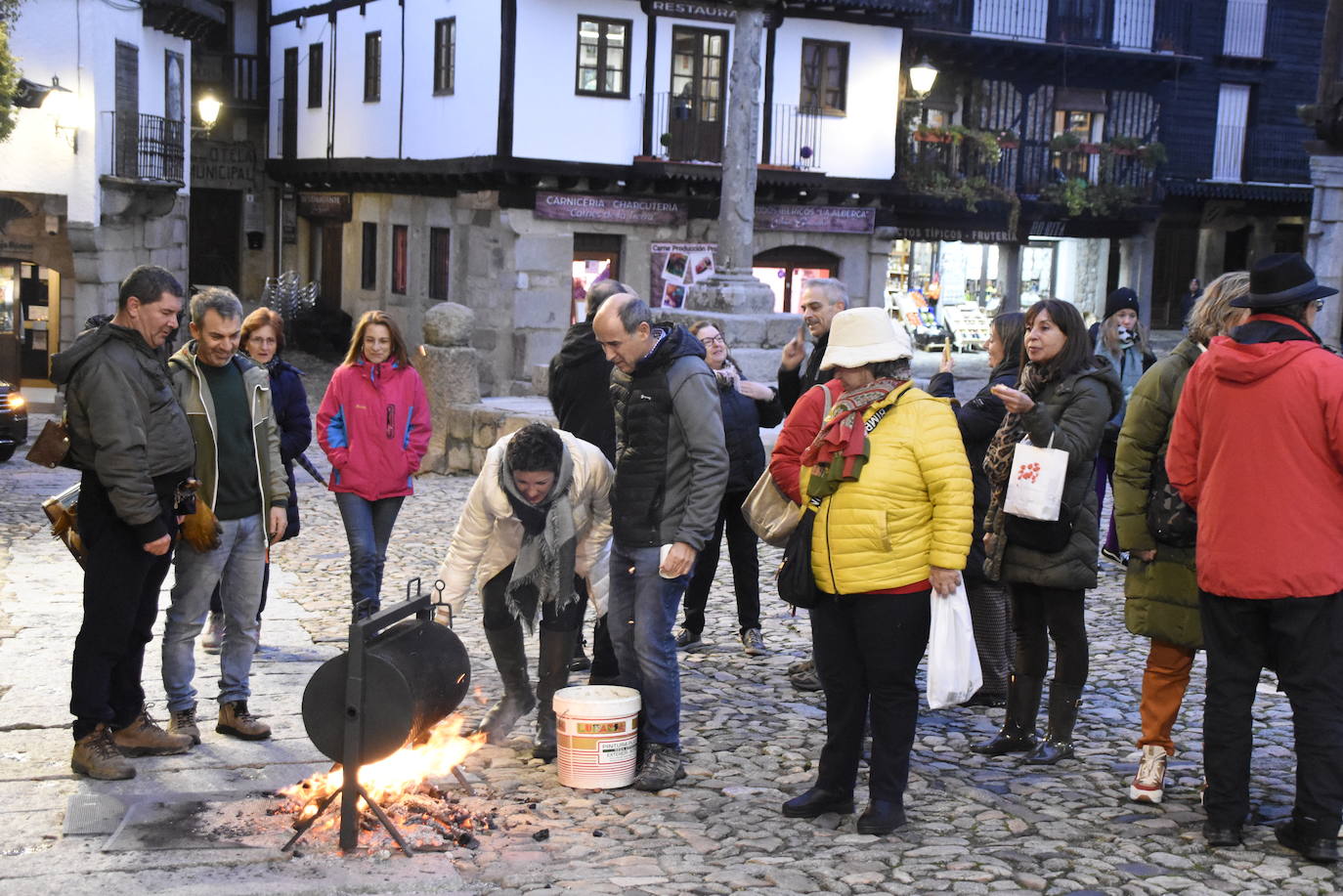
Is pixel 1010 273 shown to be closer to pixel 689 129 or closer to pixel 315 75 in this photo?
pixel 689 129

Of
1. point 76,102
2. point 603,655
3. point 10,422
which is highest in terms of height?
point 76,102

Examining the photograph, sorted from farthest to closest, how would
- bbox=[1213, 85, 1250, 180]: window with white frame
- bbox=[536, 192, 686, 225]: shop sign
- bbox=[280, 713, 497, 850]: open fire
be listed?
1. bbox=[1213, 85, 1250, 180]: window with white frame
2. bbox=[536, 192, 686, 225]: shop sign
3. bbox=[280, 713, 497, 850]: open fire

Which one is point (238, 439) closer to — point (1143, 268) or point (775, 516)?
point (775, 516)

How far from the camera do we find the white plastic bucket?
5.85 m

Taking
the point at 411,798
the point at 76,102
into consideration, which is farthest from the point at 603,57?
the point at 411,798

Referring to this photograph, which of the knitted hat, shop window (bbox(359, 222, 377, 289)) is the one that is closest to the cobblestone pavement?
the knitted hat

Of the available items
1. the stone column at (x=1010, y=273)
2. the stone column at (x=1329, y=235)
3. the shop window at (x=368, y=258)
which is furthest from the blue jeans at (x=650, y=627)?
the stone column at (x=1010, y=273)

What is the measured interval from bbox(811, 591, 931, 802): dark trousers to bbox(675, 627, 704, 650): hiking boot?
2662mm

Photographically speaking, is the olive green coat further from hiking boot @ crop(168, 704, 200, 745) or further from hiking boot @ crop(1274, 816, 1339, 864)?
hiking boot @ crop(168, 704, 200, 745)

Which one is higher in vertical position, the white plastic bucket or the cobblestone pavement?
the white plastic bucket

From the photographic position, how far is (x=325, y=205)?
31078 millimetres

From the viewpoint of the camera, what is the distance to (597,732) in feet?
19.2

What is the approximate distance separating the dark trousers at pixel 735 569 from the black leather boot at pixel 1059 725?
82.5 inches

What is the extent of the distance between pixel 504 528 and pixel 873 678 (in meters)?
1.63
